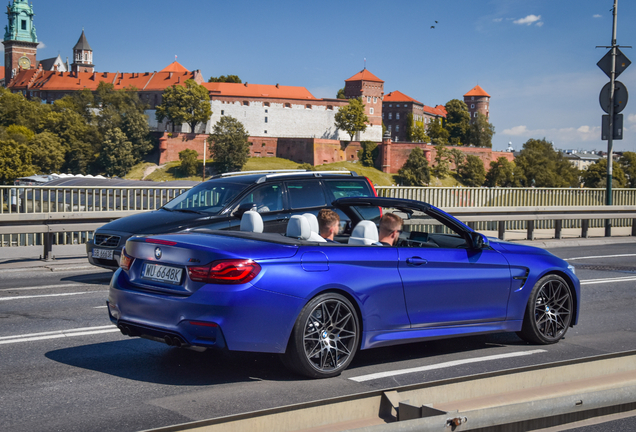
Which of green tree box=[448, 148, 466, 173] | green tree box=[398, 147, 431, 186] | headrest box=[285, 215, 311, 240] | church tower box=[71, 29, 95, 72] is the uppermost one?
church tower box=[71, 29, 95, 72]

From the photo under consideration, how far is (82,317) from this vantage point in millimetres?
7551

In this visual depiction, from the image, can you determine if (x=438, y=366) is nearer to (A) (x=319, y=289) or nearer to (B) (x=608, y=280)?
(A) (x=319, y=289)

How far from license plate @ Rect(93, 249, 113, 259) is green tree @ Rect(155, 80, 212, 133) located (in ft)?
401

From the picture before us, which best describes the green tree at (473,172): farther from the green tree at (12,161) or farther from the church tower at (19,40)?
the church tower at (19,40)

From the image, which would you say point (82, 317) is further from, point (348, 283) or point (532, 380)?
point (532, 380)

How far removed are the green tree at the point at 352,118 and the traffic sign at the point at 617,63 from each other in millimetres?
121251

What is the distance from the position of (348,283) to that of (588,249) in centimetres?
1314

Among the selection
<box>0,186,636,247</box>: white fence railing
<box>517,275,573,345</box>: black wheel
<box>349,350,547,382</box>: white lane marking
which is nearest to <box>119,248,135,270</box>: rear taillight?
<box>349,350,547,382</box>: white lane marking

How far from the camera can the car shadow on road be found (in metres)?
5.24

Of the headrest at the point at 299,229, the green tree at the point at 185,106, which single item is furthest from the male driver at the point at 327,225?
the green tree at the point at 185,106

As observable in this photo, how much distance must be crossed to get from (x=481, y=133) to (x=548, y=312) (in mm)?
153641

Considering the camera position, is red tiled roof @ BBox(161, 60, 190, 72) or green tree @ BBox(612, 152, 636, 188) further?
red tiled roof @ BBox(161, 60, 190, 72)

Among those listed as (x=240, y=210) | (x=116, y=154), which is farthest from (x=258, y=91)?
(x=240, y=210)

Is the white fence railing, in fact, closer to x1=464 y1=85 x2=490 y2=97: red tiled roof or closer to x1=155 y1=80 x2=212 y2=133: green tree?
x1=155 y1=80 x2=212 y2=133: green tree
